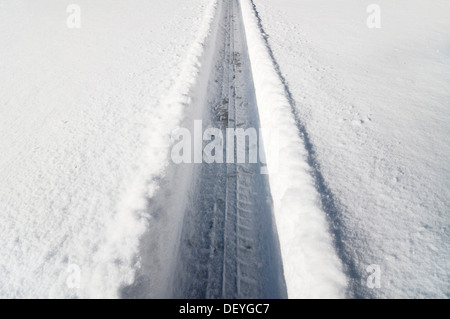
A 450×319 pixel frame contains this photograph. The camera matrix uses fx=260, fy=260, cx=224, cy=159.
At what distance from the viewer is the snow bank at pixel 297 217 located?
1.61 meters

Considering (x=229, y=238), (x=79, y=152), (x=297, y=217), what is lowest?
(x=229, y=238)

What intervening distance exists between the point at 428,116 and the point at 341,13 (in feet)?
19.5

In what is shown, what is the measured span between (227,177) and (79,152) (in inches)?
57.9

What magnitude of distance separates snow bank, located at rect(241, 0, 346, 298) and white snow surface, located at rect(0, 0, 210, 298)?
1.07 metres

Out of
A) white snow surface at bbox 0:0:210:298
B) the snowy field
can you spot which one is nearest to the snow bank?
the snowy field

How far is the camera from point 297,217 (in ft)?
6.37

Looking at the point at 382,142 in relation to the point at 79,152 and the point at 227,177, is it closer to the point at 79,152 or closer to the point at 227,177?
the point at 227,177

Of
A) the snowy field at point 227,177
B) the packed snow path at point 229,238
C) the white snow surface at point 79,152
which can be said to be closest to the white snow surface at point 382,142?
the snowy field at point 227,177

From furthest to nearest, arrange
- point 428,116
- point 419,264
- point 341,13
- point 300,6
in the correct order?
point 300,6, point 341,13, point 428,116, point 419,264

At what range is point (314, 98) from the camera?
3311mm

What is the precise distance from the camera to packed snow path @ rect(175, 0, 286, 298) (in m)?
1.80

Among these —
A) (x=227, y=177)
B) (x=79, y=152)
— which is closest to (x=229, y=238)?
(x=227, y=177)
